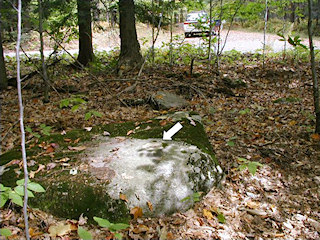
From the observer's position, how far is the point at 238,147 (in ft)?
13.9

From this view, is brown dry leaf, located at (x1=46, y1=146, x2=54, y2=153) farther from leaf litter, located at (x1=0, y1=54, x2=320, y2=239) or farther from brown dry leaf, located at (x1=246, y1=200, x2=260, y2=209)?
brown dry leaf, located at (x1=246, y1=200, x2=260, y2=209)

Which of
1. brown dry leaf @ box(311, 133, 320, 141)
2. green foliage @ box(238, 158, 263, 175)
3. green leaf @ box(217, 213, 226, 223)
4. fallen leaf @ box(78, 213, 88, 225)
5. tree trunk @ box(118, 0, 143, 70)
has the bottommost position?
green leaf @ box(217, 213, 226, 223)

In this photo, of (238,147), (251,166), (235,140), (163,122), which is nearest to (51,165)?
(163,122)

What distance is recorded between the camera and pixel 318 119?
4.16 meters

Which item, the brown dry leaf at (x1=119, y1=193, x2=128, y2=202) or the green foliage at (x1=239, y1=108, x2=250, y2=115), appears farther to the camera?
the green foliage at (x1=239, y1=108, x2=250, y2=115)

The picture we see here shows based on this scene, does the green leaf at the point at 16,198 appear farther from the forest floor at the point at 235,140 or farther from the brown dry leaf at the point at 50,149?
the brown dry leaf at the point at 50,149

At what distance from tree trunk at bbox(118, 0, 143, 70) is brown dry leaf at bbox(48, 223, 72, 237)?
18.8 feet

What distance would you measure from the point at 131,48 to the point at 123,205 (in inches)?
236

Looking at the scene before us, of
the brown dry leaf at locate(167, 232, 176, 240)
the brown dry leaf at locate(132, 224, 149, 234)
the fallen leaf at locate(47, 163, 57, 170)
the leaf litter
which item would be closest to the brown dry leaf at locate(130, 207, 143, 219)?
the leaf litter

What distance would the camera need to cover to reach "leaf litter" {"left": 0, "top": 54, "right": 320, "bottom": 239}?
2543 millimetres

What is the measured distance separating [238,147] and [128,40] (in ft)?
16.3

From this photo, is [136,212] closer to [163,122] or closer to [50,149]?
[50,149]

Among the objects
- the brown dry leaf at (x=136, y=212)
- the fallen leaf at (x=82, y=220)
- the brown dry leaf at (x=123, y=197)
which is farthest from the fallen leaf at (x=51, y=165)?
the brown dry leaf at (x=136, y=212)

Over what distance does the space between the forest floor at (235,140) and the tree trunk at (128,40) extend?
0.51m
